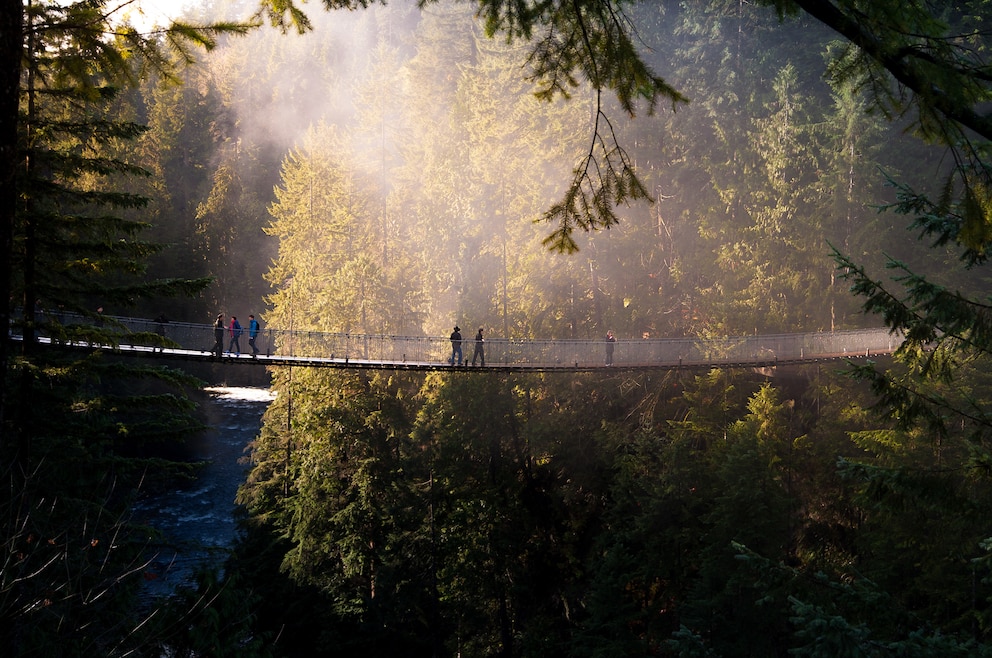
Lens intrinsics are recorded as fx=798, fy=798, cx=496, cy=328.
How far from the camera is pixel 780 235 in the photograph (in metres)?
28.3

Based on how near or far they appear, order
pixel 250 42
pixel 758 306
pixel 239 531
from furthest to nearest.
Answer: pixel 250 42
pixel 758 306
pixel 239 531

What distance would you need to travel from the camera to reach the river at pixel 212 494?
24000 millimetres

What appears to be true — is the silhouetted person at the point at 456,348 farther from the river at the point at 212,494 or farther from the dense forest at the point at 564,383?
the river at the point at 212,494

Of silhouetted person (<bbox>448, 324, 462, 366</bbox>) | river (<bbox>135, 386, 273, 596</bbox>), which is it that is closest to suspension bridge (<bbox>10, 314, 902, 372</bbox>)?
silhouetted person (<bbox>448, 324, 462, 366</bbox>)

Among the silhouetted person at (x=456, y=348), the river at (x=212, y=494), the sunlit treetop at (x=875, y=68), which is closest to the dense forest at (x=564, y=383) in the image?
the river at (x=212, y=494)

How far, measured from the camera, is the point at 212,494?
29.6m

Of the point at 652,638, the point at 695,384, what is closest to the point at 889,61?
the point at 652,638

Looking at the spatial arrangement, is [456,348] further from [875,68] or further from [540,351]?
[875,68]

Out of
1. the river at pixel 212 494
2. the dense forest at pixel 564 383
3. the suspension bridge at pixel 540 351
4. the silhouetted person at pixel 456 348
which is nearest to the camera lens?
the dense forest at pixel 564 383

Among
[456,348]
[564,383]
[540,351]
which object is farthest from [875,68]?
[564,383]

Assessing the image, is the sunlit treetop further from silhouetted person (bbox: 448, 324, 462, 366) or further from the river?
the river

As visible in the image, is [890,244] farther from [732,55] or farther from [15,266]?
[15,266]

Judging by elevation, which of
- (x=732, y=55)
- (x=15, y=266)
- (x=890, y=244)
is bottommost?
(x=15, y=266)

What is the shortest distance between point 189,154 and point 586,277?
123 ft
